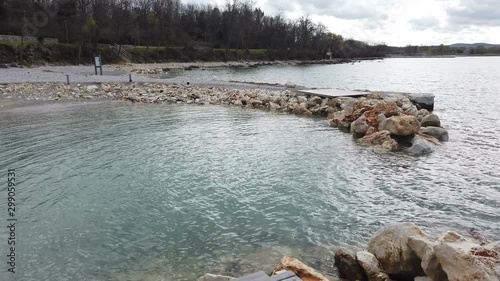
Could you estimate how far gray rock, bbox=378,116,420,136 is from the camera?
15.7 meters

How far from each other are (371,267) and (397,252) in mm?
462

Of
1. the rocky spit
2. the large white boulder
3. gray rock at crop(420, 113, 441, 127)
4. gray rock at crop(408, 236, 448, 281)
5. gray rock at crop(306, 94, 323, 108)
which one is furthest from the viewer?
gray rock at crop(306, 94, 323, 108)

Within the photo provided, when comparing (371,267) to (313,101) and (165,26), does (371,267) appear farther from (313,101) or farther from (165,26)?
(165,26)

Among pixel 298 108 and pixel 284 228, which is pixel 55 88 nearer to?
pixel 298 108

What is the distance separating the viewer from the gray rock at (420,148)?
13.9m

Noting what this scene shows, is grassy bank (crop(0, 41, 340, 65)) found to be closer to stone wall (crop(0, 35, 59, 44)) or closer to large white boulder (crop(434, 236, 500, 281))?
stone wall (crop(0, 35, 59, 44))

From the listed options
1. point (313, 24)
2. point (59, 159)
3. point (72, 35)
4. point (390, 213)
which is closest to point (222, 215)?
point (390, 213)

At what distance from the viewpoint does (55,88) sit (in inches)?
1211

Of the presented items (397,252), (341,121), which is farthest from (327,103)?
(397,252)

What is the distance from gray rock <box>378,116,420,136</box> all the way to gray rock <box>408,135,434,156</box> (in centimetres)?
110

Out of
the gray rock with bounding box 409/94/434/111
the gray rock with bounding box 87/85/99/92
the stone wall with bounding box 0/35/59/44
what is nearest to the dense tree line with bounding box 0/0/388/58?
the stone wall with bounding box 0/35/59/44

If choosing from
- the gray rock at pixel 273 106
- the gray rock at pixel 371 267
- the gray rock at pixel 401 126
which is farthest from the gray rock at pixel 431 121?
the gray rock at pixel 371 267

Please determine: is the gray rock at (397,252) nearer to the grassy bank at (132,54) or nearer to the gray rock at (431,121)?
the gray rock at (431,121)

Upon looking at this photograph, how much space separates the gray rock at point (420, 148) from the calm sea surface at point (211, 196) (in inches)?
13.7
